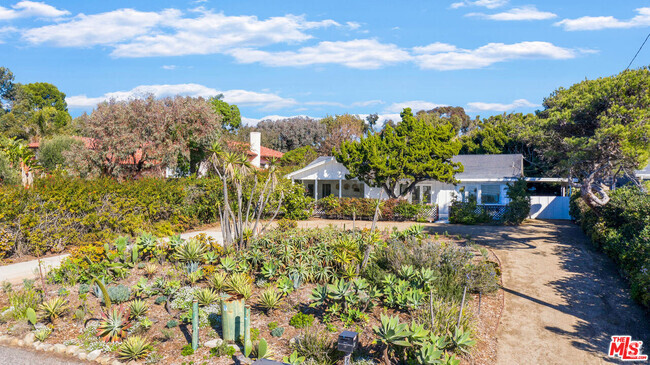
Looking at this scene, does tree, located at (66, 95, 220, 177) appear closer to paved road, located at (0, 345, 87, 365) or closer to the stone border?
the stone border

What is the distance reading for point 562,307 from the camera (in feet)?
30.0

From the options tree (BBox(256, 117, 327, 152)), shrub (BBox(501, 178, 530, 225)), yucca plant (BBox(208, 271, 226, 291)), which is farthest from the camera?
tree (BBox(256, 117, 327, 152))

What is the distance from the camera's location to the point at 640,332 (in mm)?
7949

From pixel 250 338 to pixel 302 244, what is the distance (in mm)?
4140

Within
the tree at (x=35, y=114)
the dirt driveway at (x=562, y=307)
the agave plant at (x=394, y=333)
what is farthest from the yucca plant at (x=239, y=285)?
the tree at (x=35, y=114)

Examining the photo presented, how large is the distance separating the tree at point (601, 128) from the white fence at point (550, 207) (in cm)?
906

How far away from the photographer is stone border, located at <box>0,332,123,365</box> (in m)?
6.37

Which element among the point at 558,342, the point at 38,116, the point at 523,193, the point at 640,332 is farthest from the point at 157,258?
the point at 38,116

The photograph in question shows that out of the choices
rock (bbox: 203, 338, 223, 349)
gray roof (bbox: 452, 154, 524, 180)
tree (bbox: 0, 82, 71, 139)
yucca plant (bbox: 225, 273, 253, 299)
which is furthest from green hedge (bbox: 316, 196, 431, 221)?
tree (bbox: 0, 82, 71, 139)

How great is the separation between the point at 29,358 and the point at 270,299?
3.74 meters

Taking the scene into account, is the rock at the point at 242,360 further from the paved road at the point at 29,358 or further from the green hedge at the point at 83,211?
the green hedge at the point at 83,211

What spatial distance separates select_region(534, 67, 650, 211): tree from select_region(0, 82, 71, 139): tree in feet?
161

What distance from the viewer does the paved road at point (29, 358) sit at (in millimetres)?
6367

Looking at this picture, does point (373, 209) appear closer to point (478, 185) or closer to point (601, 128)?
point (478, 185)
